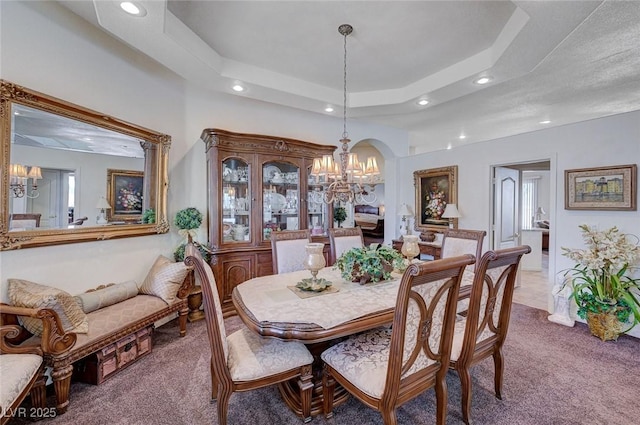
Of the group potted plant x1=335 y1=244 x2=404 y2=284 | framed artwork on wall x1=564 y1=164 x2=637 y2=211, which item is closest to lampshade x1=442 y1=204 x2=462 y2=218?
framed artwork on wall x1=564 y1=164 x2=637 y2=211

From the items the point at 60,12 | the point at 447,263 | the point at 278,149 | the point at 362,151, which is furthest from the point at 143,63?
the point at 362,151

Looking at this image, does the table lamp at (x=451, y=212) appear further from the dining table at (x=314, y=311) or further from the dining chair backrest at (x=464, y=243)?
the dining table at (x=314, y=311)

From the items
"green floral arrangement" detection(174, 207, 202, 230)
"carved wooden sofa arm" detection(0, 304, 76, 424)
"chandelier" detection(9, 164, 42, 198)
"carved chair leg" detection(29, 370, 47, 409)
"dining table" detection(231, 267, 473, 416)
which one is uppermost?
"chandelier" detection(9, 164, 42, 198)

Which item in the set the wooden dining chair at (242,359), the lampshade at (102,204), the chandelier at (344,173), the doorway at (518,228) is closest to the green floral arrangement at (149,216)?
the lampshade at (102,204)

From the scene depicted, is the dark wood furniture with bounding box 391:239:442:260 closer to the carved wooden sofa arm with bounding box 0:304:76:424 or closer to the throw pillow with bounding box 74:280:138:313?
the throw pillow with bounding box 74:280:138:313

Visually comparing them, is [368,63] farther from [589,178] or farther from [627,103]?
[627,103]

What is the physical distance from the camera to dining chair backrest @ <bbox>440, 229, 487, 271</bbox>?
8.98 ft

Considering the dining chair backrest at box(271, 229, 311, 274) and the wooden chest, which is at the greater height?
the dining chair backrest at box(271, 229, 311, 274)

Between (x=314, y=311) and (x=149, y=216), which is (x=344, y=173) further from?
(x=149, y=216)

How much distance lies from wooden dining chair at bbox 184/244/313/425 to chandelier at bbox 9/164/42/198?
1.48 meters

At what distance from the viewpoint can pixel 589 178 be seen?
319cm

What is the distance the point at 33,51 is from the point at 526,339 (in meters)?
4.99

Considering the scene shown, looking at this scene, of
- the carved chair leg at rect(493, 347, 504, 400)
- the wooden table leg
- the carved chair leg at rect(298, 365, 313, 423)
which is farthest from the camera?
the carved chair leg at rect(493, 347, 504, 400)

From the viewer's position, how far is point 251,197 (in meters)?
3.51
